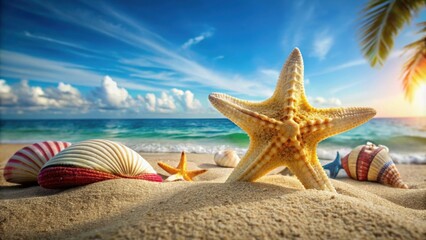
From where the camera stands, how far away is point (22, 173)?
3020 mm

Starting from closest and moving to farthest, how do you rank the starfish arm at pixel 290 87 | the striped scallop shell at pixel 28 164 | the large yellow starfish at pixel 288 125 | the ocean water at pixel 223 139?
the large yellow starfish at pixel 288 125 < the starfish arm at pixel 290 87 < the striped scallop shell at pixel 28 164 < the ocean water at pixel 223 139

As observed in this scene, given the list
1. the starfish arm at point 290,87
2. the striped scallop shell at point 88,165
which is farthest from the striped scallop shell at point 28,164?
the starfish arm at point 290,87

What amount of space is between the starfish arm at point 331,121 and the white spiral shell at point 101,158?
1.92 m

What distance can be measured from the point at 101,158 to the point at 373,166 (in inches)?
178

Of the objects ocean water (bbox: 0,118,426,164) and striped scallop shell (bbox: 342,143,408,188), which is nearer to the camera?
striped scallop shell (bbox: 342,143,408,188)

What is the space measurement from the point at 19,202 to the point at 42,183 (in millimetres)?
276

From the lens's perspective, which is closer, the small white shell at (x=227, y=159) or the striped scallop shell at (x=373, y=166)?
the striped scallop shell at (x=373, y=166)

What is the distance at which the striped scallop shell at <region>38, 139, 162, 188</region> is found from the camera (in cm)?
219

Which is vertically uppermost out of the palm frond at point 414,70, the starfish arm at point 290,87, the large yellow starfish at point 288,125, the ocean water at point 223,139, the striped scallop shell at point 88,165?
the palm frond at point 414,70

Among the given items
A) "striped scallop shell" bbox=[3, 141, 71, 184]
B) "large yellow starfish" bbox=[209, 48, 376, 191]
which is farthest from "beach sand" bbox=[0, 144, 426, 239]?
"striped scallop shell" bbox=[3, 141, 71, 184]

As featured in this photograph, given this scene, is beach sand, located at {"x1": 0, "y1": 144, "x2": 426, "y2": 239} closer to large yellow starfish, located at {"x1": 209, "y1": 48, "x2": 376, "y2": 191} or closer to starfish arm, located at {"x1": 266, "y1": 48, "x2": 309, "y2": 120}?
large yellow starfish, located at {"x1": 209, "y1": 48, "x2": 376, "y2": 191}

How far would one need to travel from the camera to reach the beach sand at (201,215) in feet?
3.97

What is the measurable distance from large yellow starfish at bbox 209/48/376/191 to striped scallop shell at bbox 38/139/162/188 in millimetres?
1185

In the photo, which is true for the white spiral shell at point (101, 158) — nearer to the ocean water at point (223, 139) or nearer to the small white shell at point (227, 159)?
the small white shell at point (227, 159)
